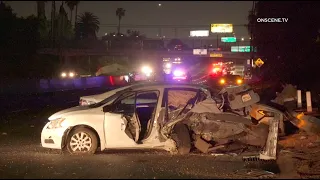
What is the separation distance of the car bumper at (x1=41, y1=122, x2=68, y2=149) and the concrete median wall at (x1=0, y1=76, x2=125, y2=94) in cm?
2636

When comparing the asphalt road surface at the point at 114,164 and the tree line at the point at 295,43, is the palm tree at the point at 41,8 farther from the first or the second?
the asphalt road surface at the point at 114,164

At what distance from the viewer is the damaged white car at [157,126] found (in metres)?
9.82

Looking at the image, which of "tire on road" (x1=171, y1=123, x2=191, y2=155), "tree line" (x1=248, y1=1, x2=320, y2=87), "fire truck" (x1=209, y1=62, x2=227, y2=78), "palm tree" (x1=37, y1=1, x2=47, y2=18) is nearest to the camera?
"tire on road" (x1=171, y1=123, x2=191, y2=155)

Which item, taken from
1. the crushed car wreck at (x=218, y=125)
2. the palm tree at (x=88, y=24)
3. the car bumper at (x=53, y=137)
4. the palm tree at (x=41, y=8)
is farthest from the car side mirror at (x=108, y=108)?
the palm tree at (x=88, y=24)

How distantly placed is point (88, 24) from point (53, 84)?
7218 centimetres

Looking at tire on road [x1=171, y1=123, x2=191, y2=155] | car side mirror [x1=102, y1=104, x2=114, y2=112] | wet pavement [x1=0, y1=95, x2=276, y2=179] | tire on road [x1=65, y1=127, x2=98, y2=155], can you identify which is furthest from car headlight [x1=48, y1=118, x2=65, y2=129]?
tire on road [x1=171, y1=123, x2=191, y2=155]

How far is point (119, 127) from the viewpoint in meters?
9.86

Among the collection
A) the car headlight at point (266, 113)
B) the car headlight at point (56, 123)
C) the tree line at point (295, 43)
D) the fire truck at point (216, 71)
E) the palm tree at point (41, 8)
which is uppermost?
the palm tree at point (41, 8)

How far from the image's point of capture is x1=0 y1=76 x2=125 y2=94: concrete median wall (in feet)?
118

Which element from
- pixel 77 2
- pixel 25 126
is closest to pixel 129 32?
pixel 77 2

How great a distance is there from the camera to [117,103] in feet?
33.6

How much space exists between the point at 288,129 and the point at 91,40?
280 feet

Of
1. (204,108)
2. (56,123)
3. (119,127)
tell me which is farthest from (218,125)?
(56,123)

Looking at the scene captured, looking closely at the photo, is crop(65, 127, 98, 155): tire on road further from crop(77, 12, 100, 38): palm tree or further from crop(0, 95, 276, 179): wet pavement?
crop(77, 12, 100, 38): palm tree
